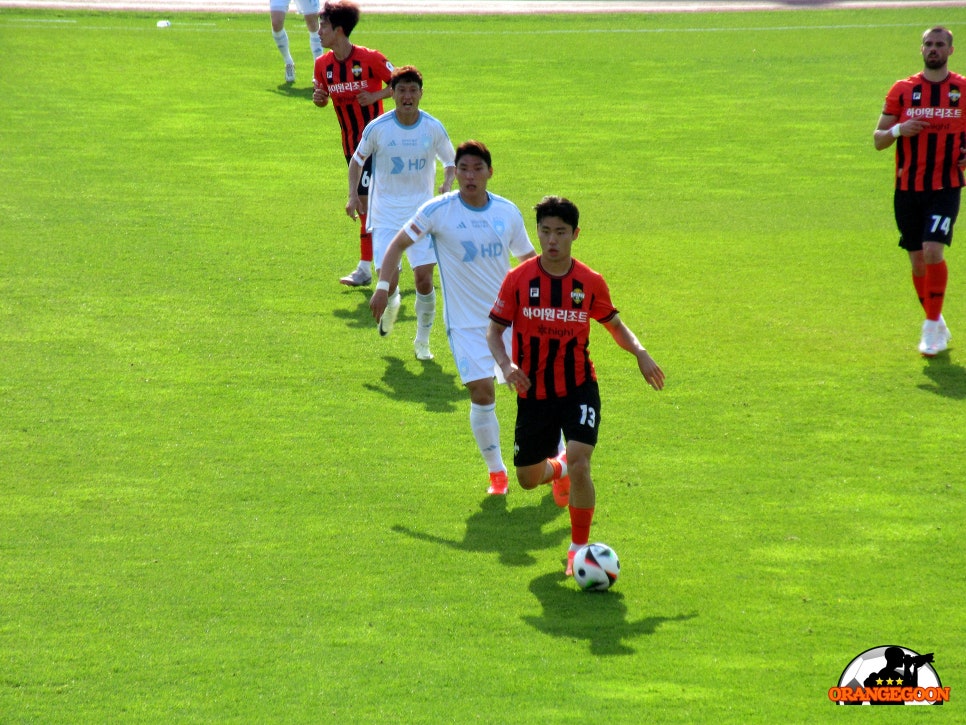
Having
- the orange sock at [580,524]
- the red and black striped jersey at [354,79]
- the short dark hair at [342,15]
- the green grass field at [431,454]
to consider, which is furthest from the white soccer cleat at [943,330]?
the short dark hair at [342,15]

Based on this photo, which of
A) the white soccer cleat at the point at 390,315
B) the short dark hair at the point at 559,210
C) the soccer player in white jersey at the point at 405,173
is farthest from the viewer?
the white soccer cleat at the point at 390,315

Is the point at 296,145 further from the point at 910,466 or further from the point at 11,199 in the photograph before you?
the point at 910,466

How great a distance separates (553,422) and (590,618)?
1.21 metres

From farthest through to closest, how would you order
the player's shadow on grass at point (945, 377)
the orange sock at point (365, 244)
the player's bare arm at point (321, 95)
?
the player's bare arm at point (321, 95), the orange sock at point (365, 244), the player's shadow on grass at point (945, 377)

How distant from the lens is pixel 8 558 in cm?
727

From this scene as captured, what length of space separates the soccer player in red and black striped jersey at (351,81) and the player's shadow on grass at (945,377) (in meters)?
5.58

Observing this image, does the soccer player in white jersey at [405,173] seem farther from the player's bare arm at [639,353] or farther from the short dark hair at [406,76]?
the player's bare arm at [639,353]

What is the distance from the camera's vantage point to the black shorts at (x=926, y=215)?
10617 mm

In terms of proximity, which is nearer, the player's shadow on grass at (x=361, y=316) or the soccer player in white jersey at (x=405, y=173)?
the soccer player in white jersey at (x=405, y=173)

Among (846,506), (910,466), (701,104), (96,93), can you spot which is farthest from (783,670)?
(96,93)

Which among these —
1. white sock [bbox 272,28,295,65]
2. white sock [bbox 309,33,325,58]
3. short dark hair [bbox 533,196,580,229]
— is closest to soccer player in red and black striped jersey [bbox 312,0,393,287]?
short dark hair [bbox 533,196,580,229]

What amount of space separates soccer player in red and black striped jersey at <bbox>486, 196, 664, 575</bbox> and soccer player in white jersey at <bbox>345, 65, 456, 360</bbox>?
3358mm

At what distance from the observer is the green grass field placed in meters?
6.19

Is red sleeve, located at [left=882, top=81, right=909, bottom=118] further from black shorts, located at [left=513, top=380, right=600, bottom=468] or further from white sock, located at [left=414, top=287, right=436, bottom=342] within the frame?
black shorts, located at [left=513, top=380, right=600, bottom=468]
